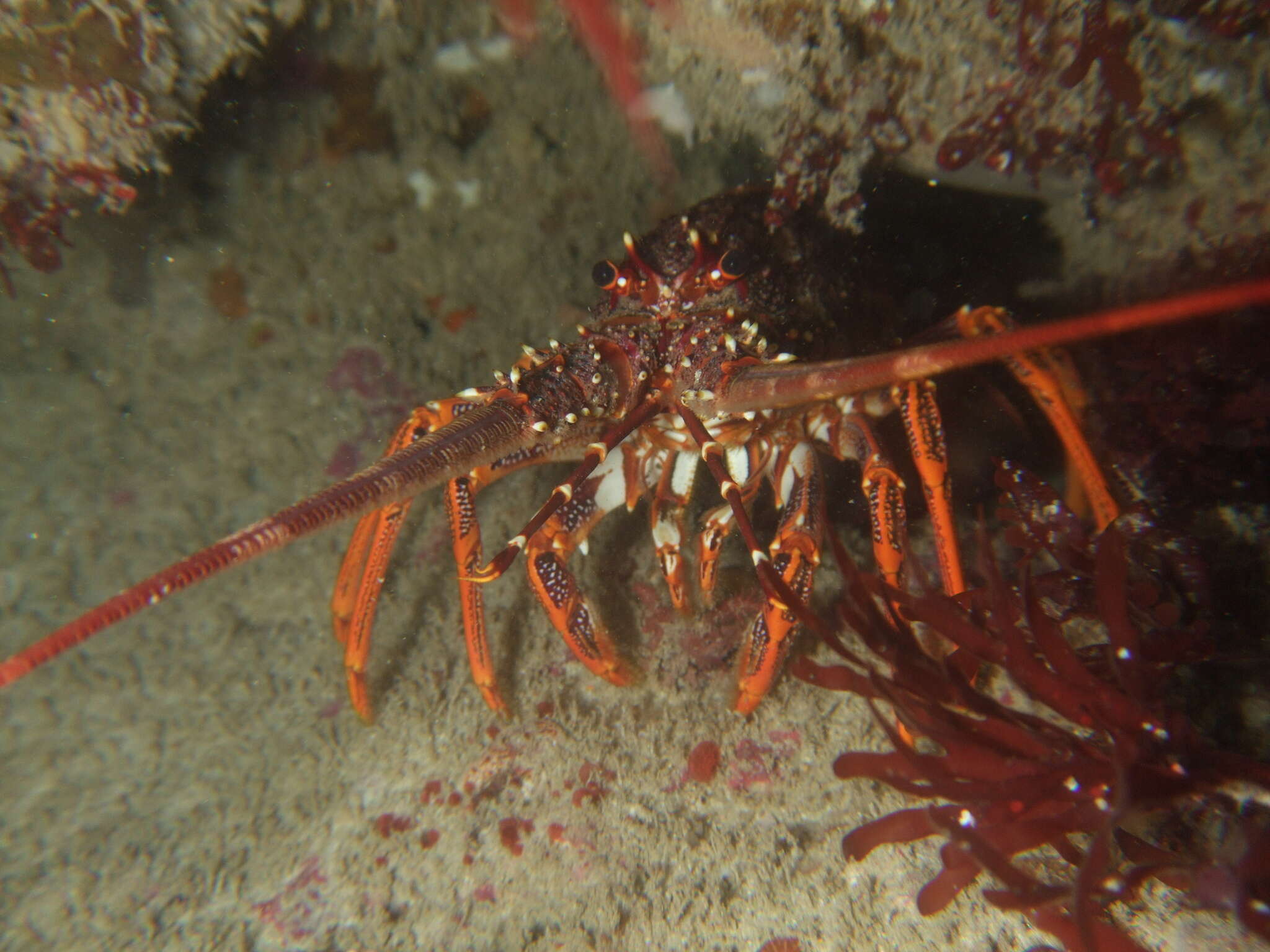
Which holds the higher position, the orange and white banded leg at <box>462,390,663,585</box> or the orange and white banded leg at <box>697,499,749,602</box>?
the orange and white banded leg at <box>462,390,663,585</box>

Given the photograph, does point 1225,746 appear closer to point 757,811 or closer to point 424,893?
point 757,811

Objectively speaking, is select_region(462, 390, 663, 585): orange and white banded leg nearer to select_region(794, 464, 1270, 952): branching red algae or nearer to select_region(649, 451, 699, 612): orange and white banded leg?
select_region(649, 451, 699, 612): orange and white banded leg

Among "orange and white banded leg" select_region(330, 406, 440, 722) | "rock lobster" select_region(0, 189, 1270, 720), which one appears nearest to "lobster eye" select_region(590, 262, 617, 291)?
"rock lobster" select_region(0, 189, 1270, 720)

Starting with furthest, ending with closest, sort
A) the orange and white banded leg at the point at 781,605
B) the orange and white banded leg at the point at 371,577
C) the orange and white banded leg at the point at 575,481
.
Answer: the orange and white banded leg at the point at 371,577
the orange and white banded leg at the point at 781,605
the orange and white banded leg at the point at 575,481

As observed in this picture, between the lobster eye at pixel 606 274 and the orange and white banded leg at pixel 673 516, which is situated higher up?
the lobster eye at pixel 606 274

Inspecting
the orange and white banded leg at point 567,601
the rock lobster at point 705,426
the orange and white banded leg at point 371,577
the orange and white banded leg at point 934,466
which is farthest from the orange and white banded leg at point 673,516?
the orange and white banded leg at point 371,577

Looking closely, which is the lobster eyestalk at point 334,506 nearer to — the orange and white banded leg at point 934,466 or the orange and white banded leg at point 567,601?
the orange and white banded leg at point 567,601

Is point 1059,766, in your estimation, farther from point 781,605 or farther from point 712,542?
point 712,542

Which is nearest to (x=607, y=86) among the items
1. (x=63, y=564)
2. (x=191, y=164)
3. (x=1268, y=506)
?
(x=191, y=164)
